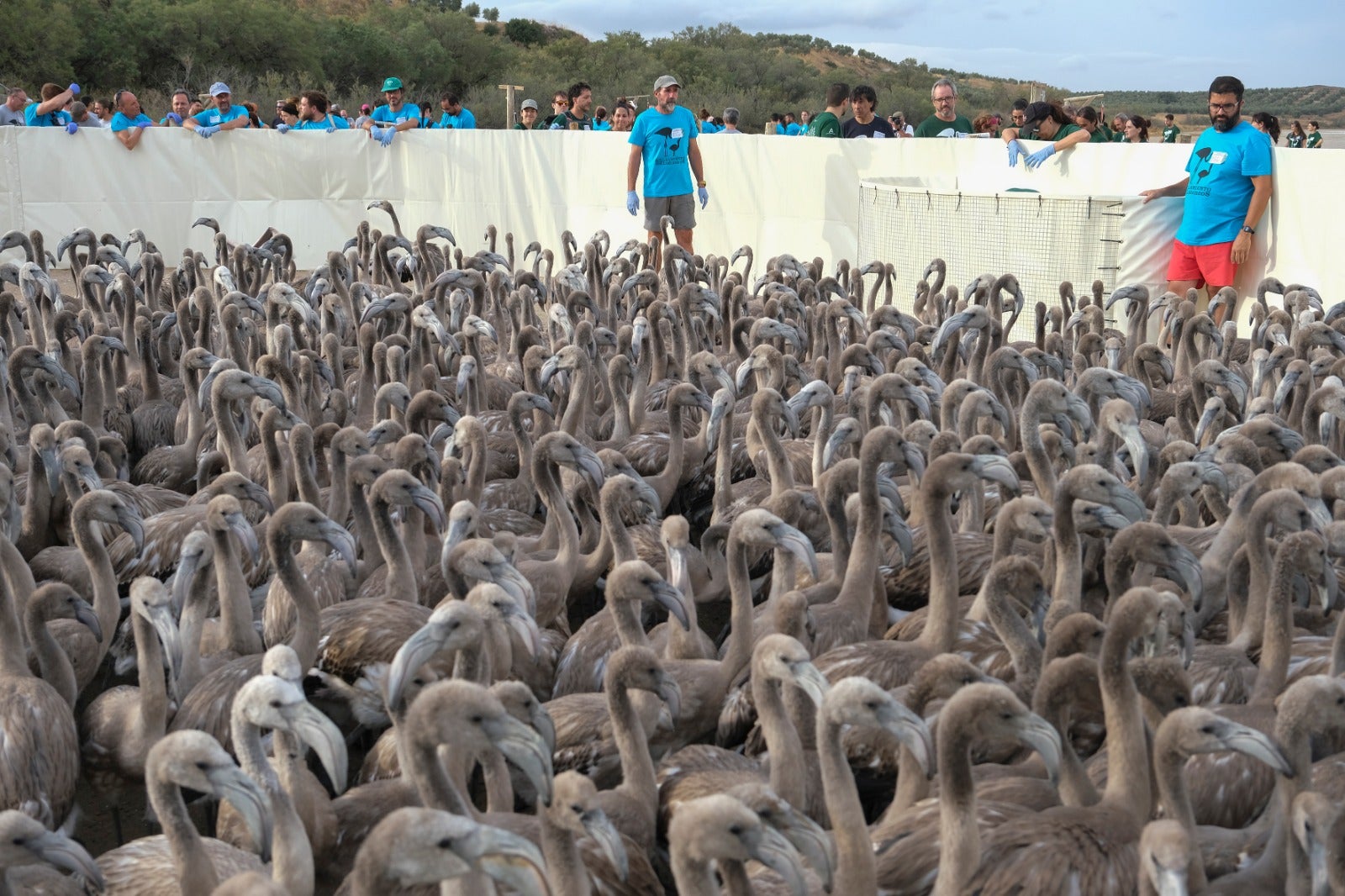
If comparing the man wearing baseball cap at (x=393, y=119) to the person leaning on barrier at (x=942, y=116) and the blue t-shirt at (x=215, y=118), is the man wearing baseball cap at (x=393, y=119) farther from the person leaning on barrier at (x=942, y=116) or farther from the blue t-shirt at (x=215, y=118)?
the person leaning on barrier at (x=942, y=116)

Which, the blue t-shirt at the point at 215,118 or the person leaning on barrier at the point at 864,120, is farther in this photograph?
the blue t-shirt at the point at 215,118

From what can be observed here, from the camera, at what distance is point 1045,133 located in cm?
1603

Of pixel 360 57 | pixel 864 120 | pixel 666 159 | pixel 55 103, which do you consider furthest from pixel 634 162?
pixel 360 57

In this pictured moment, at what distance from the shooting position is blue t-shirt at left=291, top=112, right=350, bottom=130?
21.6 m

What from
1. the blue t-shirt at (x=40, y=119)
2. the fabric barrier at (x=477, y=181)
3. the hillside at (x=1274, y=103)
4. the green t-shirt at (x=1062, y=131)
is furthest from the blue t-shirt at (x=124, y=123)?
the hillside at (x=1274, y=103)

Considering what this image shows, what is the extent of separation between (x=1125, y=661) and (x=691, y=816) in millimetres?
1757

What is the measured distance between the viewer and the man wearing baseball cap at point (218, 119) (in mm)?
19844

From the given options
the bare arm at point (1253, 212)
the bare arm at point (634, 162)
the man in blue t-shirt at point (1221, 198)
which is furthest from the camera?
the bare arm at point (634, 162)

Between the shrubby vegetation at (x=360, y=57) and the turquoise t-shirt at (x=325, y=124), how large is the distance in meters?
12.9

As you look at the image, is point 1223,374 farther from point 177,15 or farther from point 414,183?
point 177,15

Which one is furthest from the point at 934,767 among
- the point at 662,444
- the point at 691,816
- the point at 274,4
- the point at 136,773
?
the point at 274,4

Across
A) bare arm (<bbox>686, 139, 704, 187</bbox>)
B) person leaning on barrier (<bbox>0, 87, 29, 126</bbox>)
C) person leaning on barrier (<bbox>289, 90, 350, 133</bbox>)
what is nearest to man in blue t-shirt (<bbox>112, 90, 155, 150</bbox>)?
person leaning on barrier (<bbox>0, 87, 29, 126</bbox>)

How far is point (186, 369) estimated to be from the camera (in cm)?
934

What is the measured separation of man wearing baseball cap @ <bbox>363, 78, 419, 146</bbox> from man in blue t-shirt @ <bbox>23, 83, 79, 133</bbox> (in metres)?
4.28
